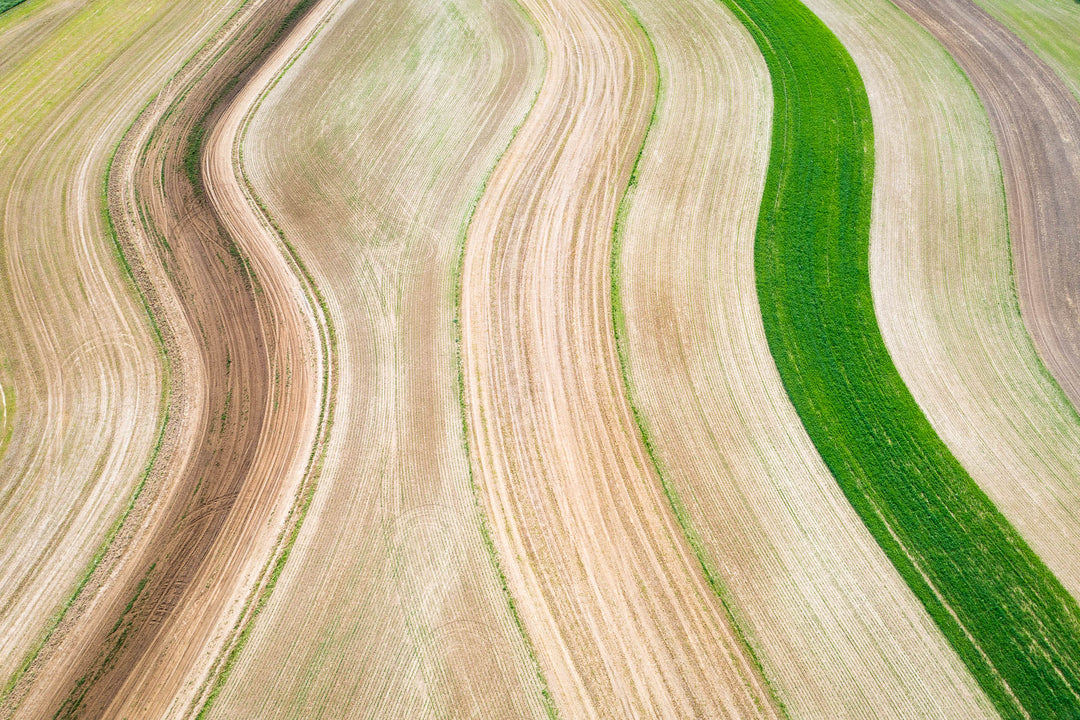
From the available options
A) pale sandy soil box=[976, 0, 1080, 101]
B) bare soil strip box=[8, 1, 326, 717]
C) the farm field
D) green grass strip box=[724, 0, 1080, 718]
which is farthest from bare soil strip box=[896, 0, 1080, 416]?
bare soil strip box=[8, 1, 326, 717]

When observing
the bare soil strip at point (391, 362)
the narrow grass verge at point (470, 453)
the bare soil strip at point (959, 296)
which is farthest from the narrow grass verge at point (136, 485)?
the bare soil strip at point (959, 296)

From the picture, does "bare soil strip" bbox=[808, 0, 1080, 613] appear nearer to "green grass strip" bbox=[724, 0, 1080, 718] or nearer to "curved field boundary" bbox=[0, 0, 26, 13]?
"green grass strip" bbox=[724, 0, 1080, 718]

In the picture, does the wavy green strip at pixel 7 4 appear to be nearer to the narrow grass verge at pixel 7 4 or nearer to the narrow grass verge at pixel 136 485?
the narrow grass verge at pixel 7 4

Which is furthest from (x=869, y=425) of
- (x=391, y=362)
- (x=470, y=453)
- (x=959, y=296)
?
(x=391, y=362)

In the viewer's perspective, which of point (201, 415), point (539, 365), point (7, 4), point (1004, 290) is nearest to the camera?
point (201, 415)

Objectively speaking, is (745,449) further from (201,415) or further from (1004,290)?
(201,415)
